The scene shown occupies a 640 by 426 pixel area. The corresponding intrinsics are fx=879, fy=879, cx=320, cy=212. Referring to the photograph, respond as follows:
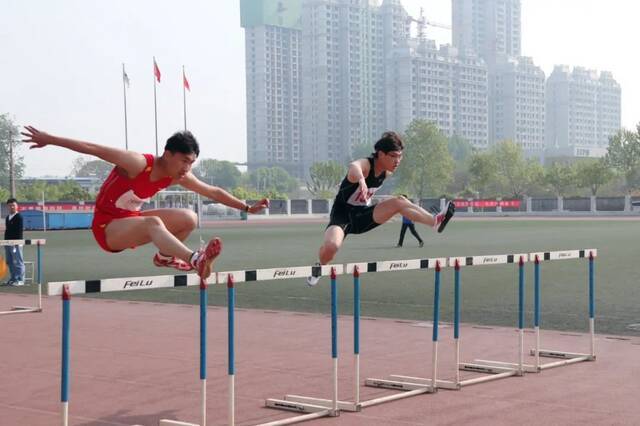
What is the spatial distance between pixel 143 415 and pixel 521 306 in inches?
167

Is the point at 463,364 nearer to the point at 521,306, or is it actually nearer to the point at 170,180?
the point at 521,306

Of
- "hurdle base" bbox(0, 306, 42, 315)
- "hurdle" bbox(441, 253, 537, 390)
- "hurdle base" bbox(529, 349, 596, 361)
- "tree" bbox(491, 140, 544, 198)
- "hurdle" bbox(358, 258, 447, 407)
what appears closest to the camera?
"hurdle" bbox(358, 258, 447, 407)

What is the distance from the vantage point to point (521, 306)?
371 inches

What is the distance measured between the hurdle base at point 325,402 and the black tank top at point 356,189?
1947 mm

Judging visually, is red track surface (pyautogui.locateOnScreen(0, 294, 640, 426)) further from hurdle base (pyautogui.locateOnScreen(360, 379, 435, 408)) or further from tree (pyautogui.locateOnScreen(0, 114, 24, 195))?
tree (pyautogui.locateOnScreen(0, 114, 24, 195))

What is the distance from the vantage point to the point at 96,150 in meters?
5.69

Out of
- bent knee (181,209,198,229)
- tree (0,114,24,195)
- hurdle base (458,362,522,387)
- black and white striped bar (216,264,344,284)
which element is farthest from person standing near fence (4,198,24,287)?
tree (0,114,24,195)

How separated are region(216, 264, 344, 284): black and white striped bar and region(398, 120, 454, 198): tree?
4967 inches

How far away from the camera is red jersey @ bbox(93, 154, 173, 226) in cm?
614

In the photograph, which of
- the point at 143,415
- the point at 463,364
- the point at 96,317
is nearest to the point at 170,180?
the point at 143,415

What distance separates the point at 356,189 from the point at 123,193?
110 inches

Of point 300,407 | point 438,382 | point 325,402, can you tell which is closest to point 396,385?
point 438,382

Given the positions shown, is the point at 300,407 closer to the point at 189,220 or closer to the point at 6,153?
the point at 189,220

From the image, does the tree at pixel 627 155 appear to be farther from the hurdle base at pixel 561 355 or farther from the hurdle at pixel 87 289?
the hurdle at pixel 87 289
